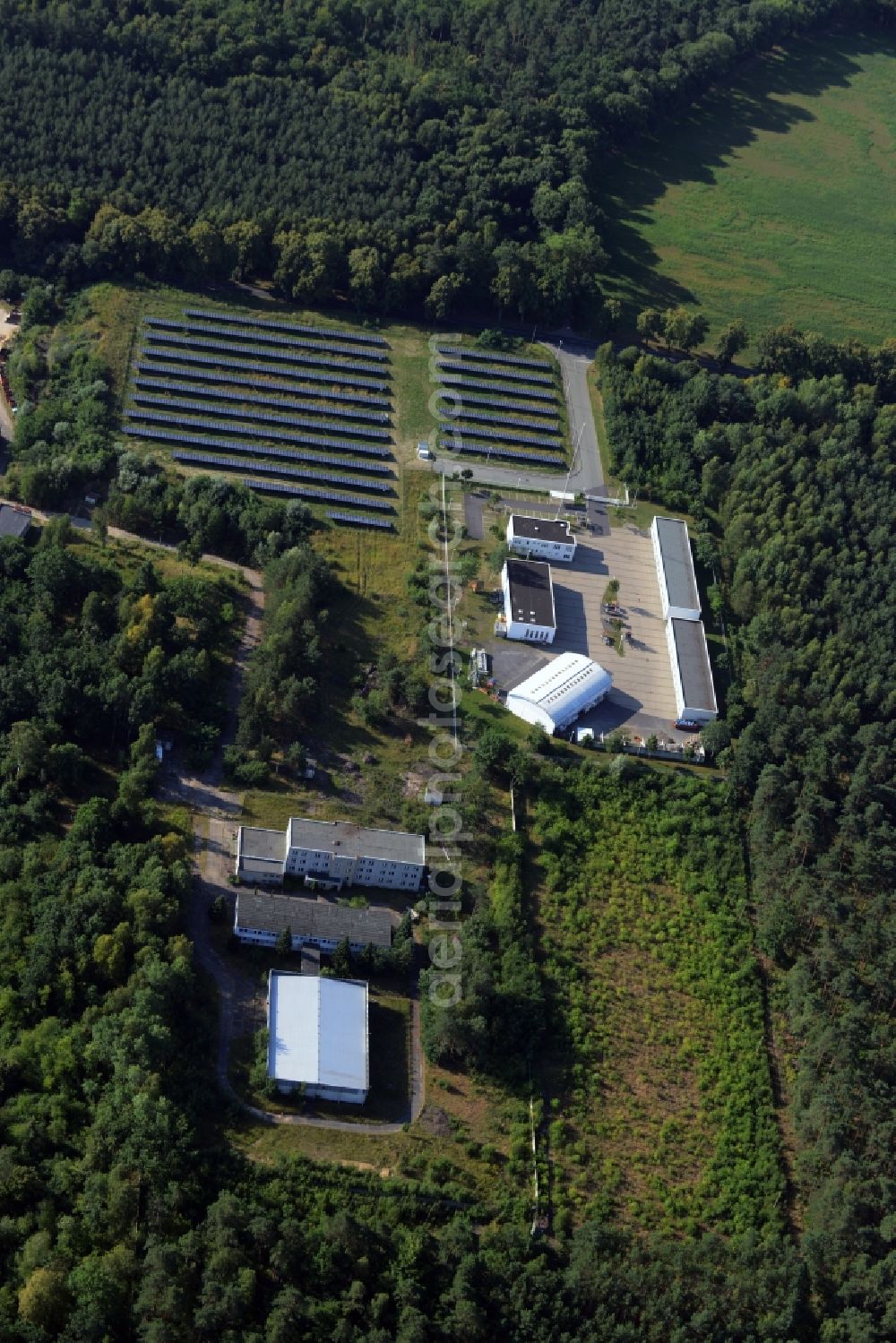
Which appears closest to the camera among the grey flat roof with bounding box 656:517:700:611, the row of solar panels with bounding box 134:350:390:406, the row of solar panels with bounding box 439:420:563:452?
the grey flat roof with bounding box 656:517:700:611

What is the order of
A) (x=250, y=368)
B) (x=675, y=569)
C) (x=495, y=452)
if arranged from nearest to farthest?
(x=675, y=569) < (x=495, y=452) < (x=250, y=368)

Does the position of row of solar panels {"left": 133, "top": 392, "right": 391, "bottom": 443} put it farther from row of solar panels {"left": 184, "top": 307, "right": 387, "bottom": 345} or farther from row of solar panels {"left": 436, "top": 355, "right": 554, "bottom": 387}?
row of solar panels {"left": 436, "top": 355, "right": 554, "bottom": 387}

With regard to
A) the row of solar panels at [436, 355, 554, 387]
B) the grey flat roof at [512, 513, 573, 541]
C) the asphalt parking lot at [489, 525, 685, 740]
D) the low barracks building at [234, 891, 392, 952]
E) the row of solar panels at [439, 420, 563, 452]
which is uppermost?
the row of solar panels at [436, 355, 554, 387]

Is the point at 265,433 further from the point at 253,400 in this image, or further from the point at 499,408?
the point at 499,408

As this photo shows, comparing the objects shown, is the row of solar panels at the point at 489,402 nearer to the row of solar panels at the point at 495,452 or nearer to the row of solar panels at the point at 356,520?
the row of solar panels at the point at 495,452

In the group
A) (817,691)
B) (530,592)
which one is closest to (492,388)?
(530,592)

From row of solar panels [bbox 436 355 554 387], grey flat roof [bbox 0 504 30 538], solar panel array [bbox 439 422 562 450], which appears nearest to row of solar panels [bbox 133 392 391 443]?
solar panel array [bbox 439 422 562 450]

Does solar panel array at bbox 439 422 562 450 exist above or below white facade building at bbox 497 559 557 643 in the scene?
above

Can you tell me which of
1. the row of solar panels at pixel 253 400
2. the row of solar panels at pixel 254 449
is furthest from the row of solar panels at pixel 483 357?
the row of solar panels at pixel 254 449
